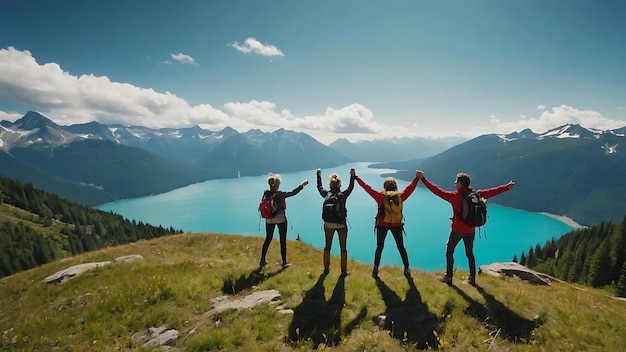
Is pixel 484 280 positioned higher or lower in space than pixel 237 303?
lower

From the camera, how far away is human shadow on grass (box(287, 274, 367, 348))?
801 centimetres

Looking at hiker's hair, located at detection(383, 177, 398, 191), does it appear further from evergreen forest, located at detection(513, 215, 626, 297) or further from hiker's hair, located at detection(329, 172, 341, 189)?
evergreen forest, located at detection(513, 215, 626, 297)

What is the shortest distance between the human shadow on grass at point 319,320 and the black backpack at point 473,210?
16.9ft

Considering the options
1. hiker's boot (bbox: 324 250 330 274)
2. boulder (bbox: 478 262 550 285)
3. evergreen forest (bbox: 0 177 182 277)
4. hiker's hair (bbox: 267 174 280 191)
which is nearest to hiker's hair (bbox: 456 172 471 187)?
hiker's boot (bbox: 324 250 330 274)

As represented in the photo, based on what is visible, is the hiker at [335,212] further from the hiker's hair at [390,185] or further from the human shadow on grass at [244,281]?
the human shadow on grass at [244,281]

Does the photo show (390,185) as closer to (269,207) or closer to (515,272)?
(269,207)

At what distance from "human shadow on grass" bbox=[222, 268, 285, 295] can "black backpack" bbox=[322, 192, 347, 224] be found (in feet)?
12.3

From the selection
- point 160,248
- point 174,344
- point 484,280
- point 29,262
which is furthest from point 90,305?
point 29,262

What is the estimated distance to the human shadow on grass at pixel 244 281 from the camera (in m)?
11.4

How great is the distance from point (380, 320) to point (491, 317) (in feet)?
11.1

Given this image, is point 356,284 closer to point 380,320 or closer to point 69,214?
point 380,320

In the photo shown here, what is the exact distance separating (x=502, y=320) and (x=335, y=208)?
6.28 meters

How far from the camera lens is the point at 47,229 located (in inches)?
4668

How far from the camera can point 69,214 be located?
136 meters
